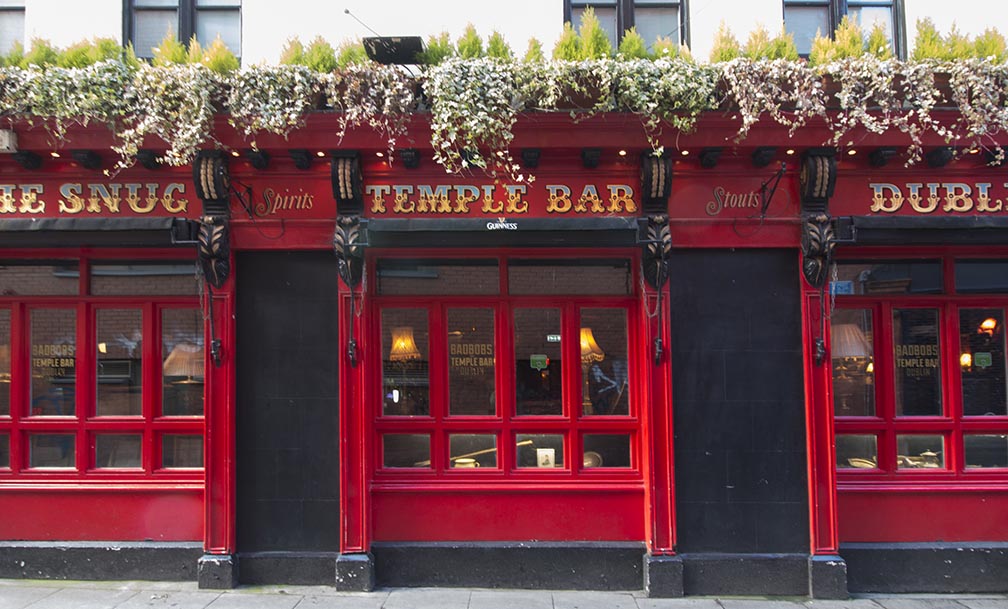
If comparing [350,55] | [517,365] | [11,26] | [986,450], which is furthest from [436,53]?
[986,450]

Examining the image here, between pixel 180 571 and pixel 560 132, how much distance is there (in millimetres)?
5832

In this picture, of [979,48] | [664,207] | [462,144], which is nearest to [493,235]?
[462,144]

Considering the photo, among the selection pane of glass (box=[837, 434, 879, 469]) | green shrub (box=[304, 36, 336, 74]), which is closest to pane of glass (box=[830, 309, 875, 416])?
pane of glass (box=[837, 434, 879, 469])

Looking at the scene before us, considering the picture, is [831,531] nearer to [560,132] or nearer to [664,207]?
[664,207]

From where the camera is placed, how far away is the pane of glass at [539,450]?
294 inches

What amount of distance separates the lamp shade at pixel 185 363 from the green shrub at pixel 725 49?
19.8 ft

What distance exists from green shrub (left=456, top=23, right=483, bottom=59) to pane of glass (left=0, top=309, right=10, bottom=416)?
5.64 meters

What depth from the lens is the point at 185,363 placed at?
7562mm

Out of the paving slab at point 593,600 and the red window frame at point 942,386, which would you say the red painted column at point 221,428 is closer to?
the paving slab at point 593,600

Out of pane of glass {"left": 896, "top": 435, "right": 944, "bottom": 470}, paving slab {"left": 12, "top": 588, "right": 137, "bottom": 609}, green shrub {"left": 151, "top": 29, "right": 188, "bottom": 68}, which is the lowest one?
paving slab {"left": 12, "top": 588, "right": 137, "bottom": 609}

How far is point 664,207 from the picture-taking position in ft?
23.2

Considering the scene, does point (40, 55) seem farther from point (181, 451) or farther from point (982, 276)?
point (982, 276)

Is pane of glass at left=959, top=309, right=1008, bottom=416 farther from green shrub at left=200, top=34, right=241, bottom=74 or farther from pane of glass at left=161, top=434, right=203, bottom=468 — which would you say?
pane of glass at left=161, top=434, right=203, bottom=468

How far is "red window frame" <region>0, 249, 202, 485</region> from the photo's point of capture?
7.43m
